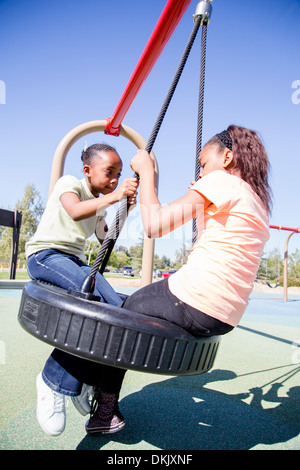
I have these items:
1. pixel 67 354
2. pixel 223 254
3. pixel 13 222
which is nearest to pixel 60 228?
pixel 67 354

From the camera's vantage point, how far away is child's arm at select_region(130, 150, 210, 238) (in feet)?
3.54

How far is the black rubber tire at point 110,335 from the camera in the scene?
96 centimetres

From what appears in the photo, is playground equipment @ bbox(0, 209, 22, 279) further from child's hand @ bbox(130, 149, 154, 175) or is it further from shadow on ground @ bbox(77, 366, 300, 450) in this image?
child's hand @ bbox(130, 149, 154, 175)

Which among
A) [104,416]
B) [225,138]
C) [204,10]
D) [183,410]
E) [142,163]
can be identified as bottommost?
[183,410]

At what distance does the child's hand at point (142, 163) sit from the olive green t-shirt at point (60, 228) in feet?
1.56

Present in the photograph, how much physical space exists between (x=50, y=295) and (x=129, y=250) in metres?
56.3

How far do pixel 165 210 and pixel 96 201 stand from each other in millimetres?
367

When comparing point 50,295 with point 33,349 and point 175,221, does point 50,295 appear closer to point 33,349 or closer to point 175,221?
point 175,221

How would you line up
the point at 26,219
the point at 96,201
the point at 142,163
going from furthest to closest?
the point at 26,219 → the point at 96,201 → the point at 142,163

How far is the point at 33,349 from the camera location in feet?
8.95

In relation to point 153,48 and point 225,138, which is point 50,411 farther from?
point 153,48

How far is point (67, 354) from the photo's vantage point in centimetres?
133

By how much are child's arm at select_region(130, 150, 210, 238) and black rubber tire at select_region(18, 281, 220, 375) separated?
298mm
